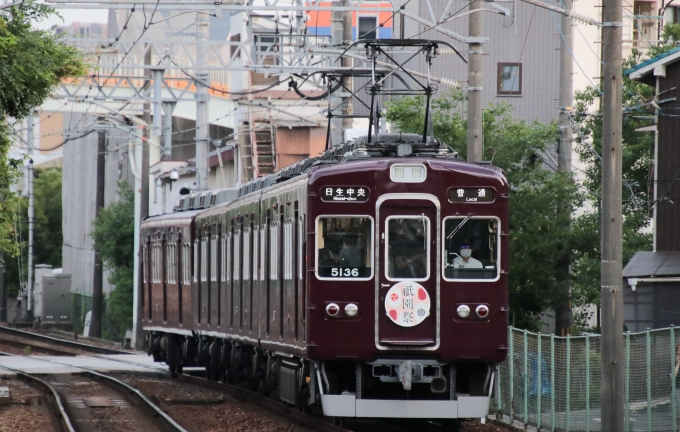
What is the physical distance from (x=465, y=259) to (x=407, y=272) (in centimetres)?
59

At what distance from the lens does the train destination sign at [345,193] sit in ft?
40.9

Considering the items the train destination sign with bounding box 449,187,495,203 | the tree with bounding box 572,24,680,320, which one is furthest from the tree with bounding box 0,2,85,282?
the tree with bounding box 572,24,680,320

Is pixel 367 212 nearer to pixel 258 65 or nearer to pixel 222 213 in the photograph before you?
pixel 222 213

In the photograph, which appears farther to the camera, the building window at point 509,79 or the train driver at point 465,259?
the building window at point 509,79

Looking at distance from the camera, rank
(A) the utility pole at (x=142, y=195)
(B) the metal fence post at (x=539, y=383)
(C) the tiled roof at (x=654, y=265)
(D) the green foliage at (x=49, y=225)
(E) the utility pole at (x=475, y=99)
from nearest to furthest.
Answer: (B) the metal fence post at (x=539, y=383) → (E) the utility pole at (x=475, y=99) → (C) the tiled roof at (x=654, y=265) → (A) the utility pole at (x=142, y=195) → (D) the green foliage at (x=49, y=225)

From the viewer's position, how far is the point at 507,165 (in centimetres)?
2352

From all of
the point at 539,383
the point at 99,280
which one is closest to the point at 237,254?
the point at 539,383

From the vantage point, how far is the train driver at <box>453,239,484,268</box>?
12.5 metres

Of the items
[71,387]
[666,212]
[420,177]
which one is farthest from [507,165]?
[420,177]

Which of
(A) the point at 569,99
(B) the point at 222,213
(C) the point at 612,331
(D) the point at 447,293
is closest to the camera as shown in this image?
(C) the point at 612,331

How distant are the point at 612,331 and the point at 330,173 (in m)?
3.06

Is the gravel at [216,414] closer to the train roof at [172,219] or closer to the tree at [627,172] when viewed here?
the train roof at [172,219]

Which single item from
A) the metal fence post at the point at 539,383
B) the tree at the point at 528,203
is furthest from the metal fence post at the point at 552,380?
the tree at the point at 528,203

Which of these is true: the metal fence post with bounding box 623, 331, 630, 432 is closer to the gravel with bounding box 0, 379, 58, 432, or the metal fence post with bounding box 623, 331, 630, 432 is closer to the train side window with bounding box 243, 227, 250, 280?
the train side window with bounding box 243, 227, 250, 280
